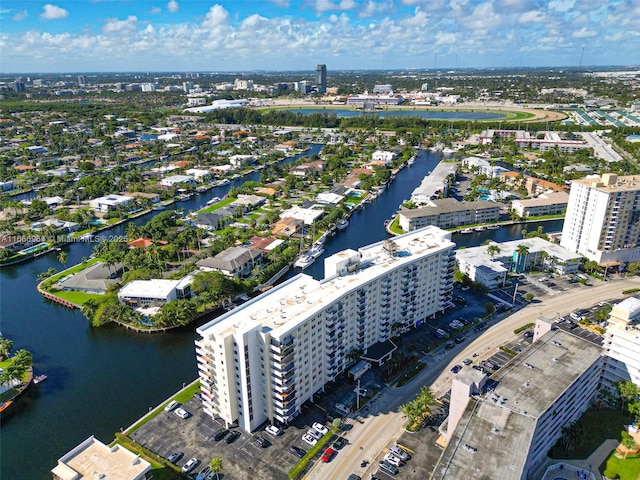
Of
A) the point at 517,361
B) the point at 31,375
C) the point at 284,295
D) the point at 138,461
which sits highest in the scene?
the point at 284,295

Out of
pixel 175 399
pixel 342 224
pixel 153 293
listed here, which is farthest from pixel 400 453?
pixel 342 224

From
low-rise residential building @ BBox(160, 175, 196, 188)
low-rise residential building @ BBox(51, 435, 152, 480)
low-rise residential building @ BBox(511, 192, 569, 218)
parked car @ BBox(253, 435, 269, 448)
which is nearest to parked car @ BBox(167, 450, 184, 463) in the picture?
low-rise residential building @ BBox(51, 435, 152, 480)

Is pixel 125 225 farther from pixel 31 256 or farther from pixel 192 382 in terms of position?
pixel 192 382

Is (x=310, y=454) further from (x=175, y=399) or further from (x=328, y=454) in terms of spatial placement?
(x=175, y=399)

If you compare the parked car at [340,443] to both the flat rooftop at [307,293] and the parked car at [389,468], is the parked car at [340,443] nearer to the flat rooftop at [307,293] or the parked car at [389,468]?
the parked car at [389,468]

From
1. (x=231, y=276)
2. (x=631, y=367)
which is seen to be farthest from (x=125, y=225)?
(x=631, y=367)

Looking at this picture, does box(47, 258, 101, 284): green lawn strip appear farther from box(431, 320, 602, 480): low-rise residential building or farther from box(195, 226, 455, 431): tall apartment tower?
box(431, 320, 602, 480): low-rise residential building

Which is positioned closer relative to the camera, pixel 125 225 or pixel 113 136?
pixel 125 225
